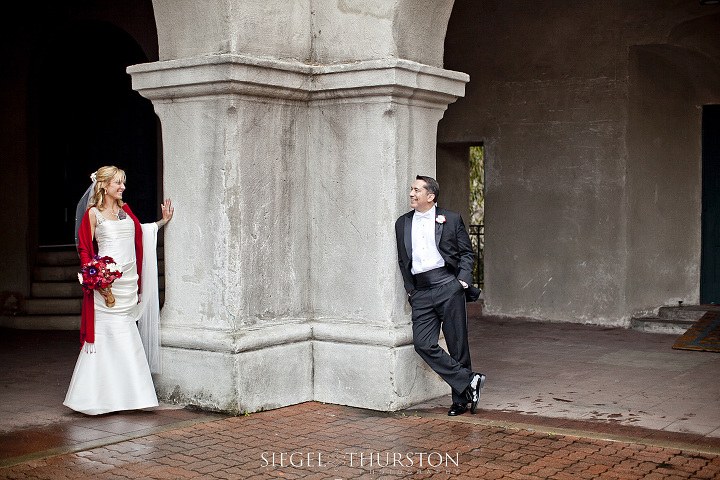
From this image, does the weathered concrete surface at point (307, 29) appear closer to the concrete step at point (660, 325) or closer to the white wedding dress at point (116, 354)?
the white wedding dress at point (116, 354)

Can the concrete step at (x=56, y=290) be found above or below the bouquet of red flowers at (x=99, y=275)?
below

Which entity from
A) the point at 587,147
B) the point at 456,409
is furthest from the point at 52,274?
the point at 587,147

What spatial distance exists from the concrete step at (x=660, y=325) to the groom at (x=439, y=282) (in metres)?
5.12

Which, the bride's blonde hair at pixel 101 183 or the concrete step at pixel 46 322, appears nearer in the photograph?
the bride's blonde hair at pixel 101 183

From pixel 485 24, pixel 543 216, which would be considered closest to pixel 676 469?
pixel 543 216

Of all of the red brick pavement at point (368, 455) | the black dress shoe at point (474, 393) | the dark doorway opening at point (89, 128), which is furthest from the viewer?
the dark doorway opening at point (89, 128)

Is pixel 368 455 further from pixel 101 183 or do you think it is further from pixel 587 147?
pixel 587 147

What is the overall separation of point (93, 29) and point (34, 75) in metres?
1.34

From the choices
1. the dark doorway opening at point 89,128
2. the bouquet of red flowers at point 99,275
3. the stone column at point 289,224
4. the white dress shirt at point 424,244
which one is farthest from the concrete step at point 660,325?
the bouquet of red flowers at point 99,275

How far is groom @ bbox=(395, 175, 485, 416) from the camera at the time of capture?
22.4 ft

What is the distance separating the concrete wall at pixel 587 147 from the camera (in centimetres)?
1141

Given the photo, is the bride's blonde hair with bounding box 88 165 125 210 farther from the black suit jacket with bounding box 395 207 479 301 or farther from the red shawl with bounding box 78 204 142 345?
the black suit jacket with bounding box 395 207 479 301

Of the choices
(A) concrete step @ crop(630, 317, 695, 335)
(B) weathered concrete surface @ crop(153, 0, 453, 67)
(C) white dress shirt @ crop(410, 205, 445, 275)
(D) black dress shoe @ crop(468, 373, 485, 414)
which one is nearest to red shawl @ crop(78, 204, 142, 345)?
(B) weathered concrete surface @ crop(153, 0, 453, 67)

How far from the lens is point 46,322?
37.5 ft
